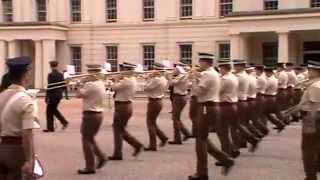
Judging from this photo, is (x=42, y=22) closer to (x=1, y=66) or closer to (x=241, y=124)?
(x=1, y=66)

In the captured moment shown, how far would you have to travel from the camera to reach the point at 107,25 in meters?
48.0

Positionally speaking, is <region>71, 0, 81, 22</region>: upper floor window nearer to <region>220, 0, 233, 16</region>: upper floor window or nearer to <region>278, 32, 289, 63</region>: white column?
<region>220, 0, 233, 16</region>: upper floor window

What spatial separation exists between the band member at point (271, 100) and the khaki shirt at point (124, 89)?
15.7 ft

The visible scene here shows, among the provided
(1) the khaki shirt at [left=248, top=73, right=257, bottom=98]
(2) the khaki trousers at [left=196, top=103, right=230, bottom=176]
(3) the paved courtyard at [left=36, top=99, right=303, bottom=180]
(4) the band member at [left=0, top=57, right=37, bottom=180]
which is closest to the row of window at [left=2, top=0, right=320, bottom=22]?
(3) the paved courtyard at [left=36, top=99, right=303, bottom=180]

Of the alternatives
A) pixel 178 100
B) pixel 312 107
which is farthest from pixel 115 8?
pixel 312 107

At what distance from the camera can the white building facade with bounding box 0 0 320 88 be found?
137 feet

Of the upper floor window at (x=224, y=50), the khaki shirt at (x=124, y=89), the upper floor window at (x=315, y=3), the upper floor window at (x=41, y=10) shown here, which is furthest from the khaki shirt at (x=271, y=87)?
the upper floor window at (x=41, y=10)

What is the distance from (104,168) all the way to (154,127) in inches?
112

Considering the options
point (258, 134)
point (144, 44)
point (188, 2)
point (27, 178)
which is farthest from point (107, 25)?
point (27, 178)

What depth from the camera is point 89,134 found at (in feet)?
38.1

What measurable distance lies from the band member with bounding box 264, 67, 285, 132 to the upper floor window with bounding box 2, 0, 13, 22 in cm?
3574

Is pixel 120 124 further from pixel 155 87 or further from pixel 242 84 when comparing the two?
pixel 242 84

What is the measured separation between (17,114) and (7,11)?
45839 mm

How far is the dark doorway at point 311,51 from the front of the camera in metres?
41.2
